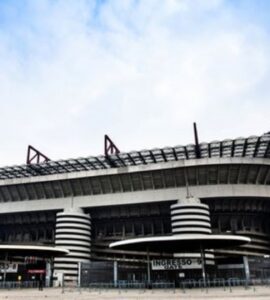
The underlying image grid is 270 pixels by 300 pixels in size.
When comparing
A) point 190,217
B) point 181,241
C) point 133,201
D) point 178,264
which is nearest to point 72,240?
point 133,201

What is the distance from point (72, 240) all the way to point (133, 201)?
11.8m

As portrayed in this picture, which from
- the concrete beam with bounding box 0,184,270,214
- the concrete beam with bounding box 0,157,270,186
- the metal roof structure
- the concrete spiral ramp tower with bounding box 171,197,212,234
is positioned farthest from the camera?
the concrete beam with bounding box 0,184,270,214

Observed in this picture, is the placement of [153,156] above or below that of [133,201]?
above

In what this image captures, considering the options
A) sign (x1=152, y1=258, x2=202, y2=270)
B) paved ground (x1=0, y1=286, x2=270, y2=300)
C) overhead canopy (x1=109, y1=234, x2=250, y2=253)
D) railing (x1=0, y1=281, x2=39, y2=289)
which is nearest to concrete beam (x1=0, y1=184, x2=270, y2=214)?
railing (x1=0, y1=281, x2=39, y2=289)

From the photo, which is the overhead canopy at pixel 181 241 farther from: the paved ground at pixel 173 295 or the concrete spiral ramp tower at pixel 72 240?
the concrete spiral ramp tower at pixel 72 240

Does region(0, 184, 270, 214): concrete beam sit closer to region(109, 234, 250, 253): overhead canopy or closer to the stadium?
the stadium

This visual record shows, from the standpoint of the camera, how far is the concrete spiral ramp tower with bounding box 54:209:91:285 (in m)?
57.1

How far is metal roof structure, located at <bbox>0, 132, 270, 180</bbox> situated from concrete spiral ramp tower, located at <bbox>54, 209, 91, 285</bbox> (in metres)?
7.72

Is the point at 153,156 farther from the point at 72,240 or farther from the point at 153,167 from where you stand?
the point at 72,240

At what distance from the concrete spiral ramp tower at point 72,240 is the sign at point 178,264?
81.3ft

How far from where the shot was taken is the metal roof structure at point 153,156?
4862 cm


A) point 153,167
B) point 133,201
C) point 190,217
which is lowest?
point 190,217

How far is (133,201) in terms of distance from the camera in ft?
188

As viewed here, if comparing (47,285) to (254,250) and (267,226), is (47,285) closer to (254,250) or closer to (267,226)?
(254,250)
